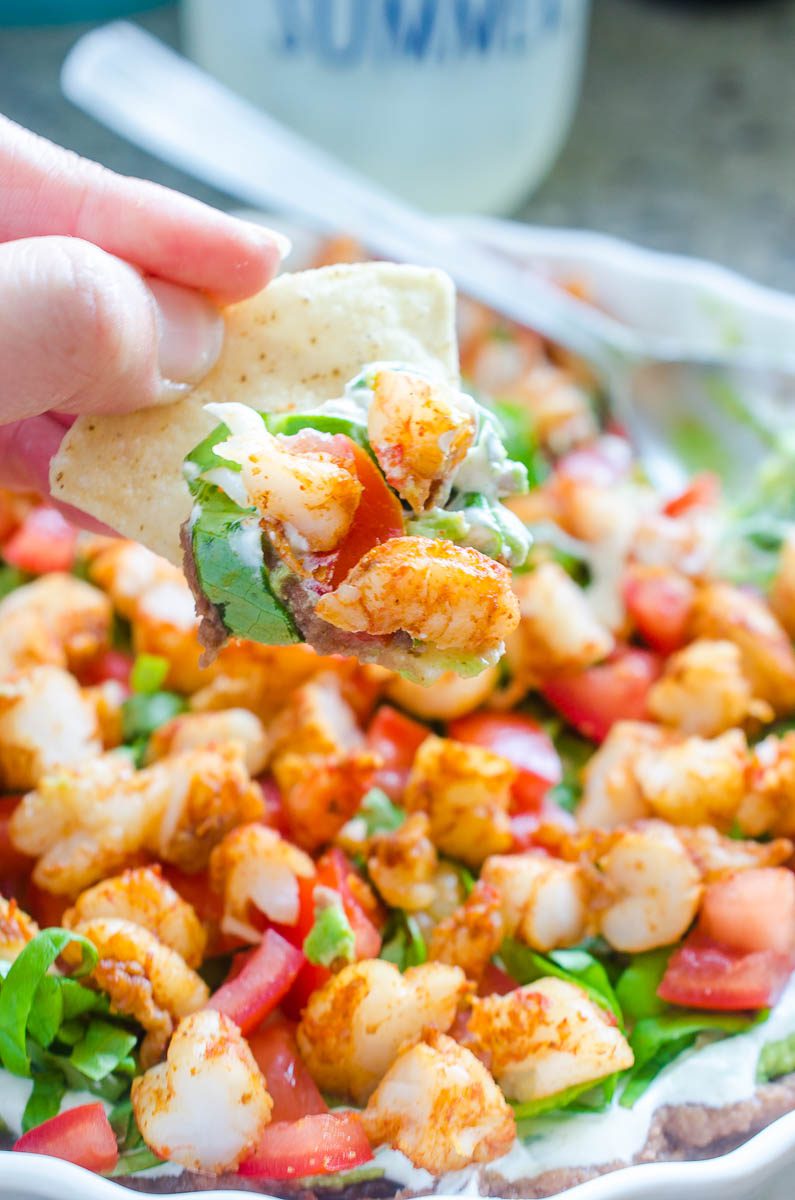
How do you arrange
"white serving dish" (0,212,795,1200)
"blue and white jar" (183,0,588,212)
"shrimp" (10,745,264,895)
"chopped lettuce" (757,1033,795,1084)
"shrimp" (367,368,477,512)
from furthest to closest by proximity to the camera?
1. "blue and white jar" (183,0,588,212)
2. "white serving dish" (0,212,795,1200)
3. "shrimp" (10,745,264,895)
4. "chopped lettuce" (757,1033,795,1084)
5. "shrimp" (367,368,477,512)

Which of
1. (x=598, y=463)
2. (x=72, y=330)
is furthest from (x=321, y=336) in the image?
(x=598, y=463)

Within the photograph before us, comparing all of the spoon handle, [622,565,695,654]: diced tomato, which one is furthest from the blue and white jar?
[622,565,695,654]: diced tomato

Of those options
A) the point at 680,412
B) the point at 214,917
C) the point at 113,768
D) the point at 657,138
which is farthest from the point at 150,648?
the point at 657,138

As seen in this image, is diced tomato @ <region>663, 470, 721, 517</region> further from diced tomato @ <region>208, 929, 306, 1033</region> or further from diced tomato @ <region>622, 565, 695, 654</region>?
diced tomato @ <region>208, 929, 306, 1033</region>

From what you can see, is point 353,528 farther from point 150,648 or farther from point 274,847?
point 150,648

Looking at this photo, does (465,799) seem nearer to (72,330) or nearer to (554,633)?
(554,633)

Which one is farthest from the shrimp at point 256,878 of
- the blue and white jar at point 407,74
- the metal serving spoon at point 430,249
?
the blue and white jar at point 407,74
